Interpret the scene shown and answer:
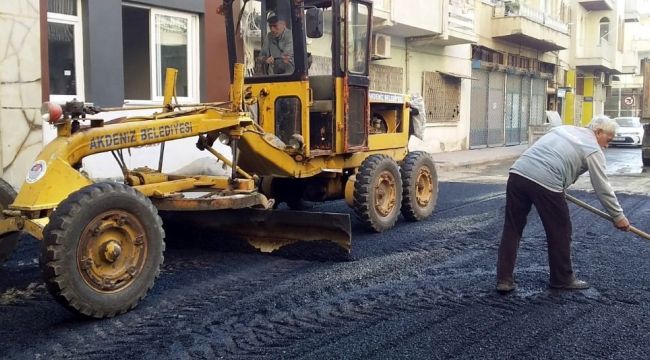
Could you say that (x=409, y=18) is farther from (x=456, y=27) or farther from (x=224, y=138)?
(x=224, y=138)

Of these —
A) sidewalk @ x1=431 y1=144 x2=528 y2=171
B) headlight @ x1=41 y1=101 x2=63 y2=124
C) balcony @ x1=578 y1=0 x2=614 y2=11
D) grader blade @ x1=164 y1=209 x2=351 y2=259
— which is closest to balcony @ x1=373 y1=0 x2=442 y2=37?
sidewalk @ x1=431 y1=144 x2=528 y2=171

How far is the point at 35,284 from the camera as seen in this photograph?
5.27m

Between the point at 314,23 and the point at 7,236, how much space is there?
3.35 metres

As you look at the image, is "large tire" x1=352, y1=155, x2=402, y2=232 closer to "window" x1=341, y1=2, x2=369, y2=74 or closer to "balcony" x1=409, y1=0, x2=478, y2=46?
"window" x1=341, y1=2, x2=369, y2=74

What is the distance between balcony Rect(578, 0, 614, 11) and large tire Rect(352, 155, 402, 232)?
105 ft

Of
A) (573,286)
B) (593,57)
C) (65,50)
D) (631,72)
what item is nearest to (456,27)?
(65,50)

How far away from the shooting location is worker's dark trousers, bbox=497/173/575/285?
5125mm

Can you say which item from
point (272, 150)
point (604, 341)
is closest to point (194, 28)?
point (272, 150)

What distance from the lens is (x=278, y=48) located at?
7148 millimetres

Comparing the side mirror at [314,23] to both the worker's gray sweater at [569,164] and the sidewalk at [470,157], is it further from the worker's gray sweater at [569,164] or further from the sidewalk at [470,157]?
the sidewalk at [470,157]

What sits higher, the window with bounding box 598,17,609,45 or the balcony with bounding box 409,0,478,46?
the window with bounding box 598,17,609,45

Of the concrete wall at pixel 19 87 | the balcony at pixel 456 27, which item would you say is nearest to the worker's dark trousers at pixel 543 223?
the concrete wall at pixel 19 87

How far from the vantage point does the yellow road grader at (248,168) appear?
4.37m

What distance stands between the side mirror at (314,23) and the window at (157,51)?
535cm
